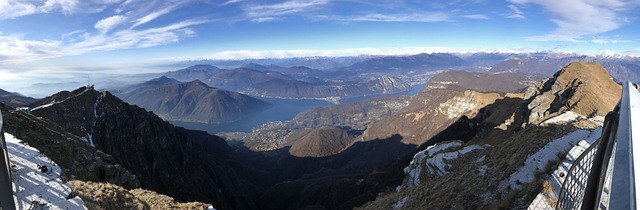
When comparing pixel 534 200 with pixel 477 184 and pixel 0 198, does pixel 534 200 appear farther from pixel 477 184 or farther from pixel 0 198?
pixel 0 198

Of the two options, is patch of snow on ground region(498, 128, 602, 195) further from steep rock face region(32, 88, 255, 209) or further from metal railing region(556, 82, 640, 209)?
steep rock face region(32, 88, 255, 209)

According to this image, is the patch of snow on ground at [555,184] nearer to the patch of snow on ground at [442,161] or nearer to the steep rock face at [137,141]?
the patch of snow on ground at [442,161]

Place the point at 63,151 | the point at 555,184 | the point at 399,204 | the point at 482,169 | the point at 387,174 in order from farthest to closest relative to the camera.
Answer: the point at 387,174 < the point at 63,151 < the point at 399,204 < the point at 482,169 < the point at 555,184

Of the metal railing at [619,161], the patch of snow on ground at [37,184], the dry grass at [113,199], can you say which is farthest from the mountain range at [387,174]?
the metal railing at [619,161]

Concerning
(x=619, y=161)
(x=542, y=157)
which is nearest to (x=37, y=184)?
(x=619, y=161)

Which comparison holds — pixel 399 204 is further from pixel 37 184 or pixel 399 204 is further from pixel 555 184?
pixel 37 184

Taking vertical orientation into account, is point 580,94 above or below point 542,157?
below
